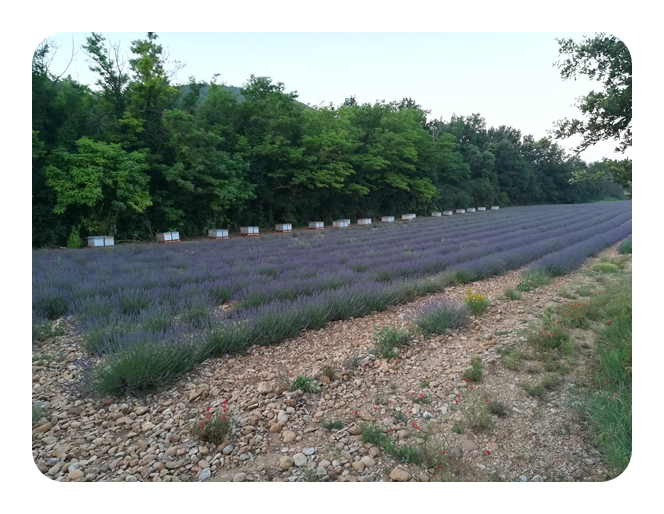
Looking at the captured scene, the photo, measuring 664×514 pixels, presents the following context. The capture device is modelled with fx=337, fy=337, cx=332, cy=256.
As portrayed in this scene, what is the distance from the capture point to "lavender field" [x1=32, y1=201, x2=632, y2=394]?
285cm

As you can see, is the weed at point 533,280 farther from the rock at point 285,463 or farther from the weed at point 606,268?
the rock at point 285,463

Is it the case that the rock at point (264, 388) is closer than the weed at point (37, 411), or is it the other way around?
the weed at point (37, 411)

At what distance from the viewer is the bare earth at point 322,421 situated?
1905 millimetres

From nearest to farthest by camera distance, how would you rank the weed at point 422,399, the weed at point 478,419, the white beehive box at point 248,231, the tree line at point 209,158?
the weed at point 478,419 → the weed at point 422,399 → the tree line at point 209,158 → the white beehive box at point 248,231

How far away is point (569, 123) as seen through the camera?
3.35 m

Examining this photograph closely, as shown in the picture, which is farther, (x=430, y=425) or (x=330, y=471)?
(x=430, y=425)

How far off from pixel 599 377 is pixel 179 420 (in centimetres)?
319

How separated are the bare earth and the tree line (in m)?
2.28

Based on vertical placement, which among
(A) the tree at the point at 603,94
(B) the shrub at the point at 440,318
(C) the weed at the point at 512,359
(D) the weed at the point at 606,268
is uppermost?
(A) the tree at the point at 603,94

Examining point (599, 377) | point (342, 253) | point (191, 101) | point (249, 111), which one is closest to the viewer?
point (599, 377)

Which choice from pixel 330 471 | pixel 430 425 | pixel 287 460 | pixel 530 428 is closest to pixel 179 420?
pixel 287 460

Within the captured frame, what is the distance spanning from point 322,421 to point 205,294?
125 inches

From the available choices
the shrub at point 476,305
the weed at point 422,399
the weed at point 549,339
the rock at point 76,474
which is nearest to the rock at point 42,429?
the rock at point 76,474

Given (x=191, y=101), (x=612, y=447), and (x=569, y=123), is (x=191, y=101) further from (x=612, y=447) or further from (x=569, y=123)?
(x=612, y=447)
